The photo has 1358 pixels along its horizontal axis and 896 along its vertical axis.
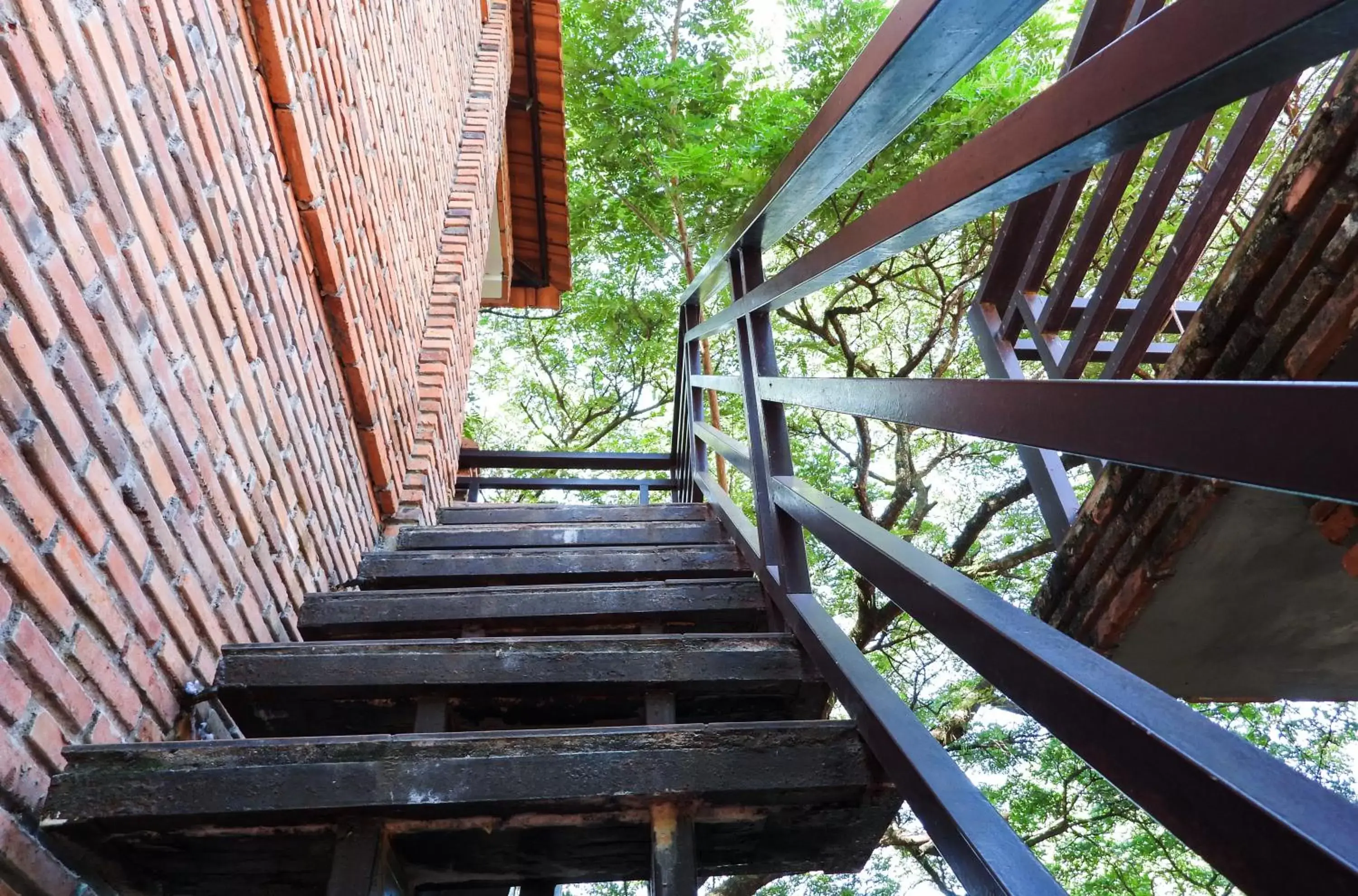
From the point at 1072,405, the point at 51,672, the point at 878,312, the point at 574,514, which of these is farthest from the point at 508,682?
the point at 878,312

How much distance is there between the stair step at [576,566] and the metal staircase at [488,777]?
721mm

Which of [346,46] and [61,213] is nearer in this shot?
[61,213]

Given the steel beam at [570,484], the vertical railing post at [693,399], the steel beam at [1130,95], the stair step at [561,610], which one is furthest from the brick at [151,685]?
the steel beam at [570,484]

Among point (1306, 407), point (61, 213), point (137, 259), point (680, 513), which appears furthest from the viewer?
point (680, 513)

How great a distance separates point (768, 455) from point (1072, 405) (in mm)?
1295

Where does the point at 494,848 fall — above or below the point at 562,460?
below

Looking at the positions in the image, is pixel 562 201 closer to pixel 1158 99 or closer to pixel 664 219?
pixel 664 219

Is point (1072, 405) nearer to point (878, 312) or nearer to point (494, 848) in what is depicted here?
point (494, 848)

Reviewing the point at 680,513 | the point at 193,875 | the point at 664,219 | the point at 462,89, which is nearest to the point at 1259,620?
the point at 680,513

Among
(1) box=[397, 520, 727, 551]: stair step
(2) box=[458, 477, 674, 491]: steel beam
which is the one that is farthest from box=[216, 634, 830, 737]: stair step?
(2) box=[458, 477, 674, 491]: steel beam

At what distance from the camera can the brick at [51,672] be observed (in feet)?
4.31

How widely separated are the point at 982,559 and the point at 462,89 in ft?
19.4

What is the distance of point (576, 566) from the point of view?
2.67 meters

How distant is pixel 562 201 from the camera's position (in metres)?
7.63
